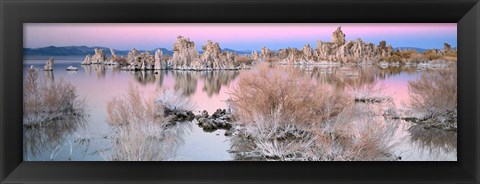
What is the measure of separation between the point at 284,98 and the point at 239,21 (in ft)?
1.69

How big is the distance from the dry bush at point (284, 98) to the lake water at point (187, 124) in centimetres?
6

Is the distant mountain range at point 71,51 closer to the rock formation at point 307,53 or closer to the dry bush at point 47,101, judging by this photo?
the dry bush at point 47,101

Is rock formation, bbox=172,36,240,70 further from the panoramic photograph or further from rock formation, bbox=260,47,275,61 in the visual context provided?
rock formation, bbox=260,47,275,61

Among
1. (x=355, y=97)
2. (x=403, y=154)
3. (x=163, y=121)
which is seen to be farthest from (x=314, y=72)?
(x=163, y=121)

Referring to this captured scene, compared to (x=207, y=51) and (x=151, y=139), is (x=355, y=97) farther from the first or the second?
(x=151, y=139)

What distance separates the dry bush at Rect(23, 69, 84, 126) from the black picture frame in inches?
2.8

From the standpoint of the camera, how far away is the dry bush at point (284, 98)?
9.81 ft

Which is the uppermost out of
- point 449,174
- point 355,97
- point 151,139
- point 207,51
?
point 207,51

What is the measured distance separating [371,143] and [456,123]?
0.50 meters

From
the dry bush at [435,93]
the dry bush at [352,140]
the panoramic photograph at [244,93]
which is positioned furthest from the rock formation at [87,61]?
the dry bush at [435,93]

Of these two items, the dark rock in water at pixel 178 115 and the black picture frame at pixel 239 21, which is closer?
the black picture frame at pixel 239 21

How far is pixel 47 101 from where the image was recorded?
2971 mm

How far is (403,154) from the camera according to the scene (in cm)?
301

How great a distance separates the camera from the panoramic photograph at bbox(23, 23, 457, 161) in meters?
2.97
